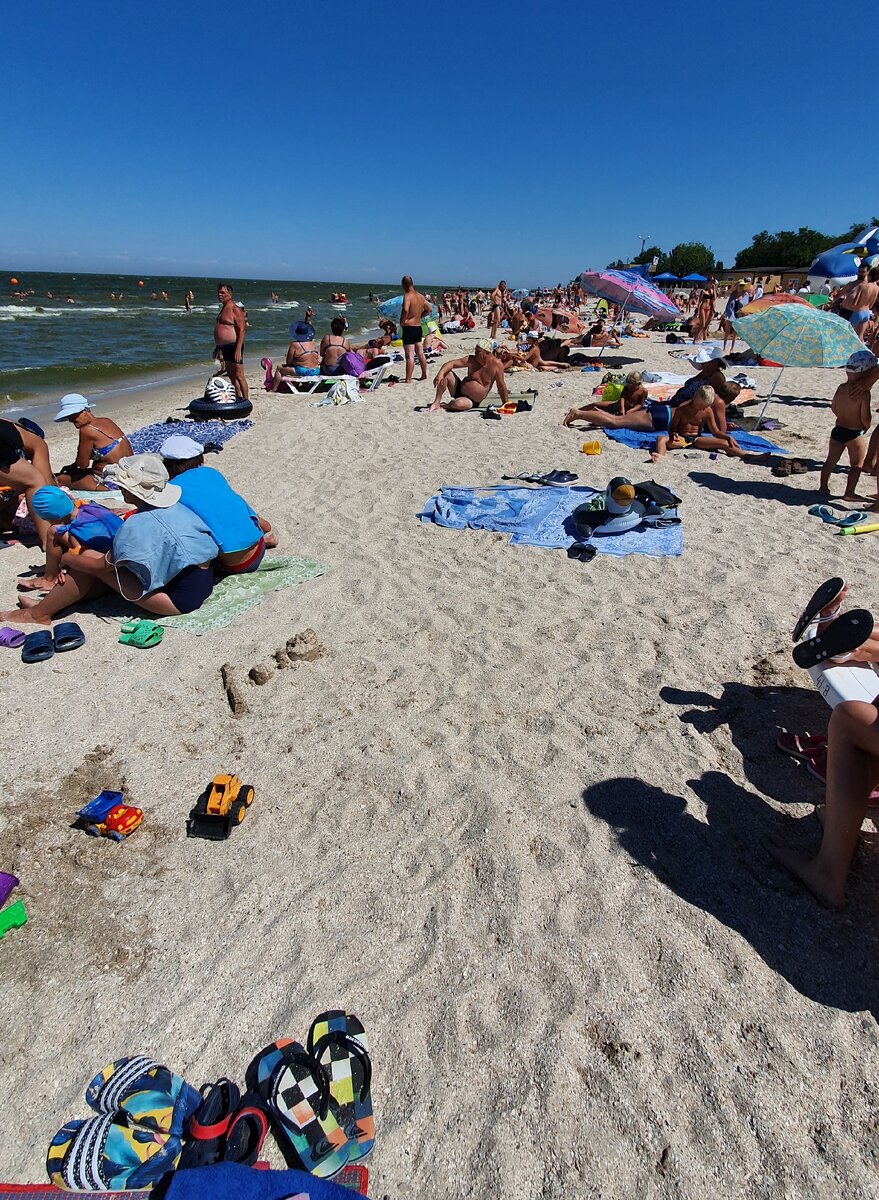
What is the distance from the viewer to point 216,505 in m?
4.19

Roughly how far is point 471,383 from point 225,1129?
9490mm

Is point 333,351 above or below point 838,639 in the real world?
above

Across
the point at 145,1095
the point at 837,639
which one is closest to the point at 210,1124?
the point at 145,1095

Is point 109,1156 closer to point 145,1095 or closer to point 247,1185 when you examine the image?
point 145,1095

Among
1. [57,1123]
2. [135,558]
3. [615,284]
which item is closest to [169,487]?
[135,558]

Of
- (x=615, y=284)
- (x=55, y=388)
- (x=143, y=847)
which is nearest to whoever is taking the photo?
(x=143, y=847)

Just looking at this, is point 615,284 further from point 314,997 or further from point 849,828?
point 314,997

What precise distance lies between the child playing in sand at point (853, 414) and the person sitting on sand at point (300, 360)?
9.38 meters

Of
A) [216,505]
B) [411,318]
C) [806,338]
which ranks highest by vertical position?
[411,318]

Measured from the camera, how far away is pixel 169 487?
154 inches

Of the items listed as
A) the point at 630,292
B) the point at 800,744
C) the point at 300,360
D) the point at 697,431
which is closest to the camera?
the point at 800,744

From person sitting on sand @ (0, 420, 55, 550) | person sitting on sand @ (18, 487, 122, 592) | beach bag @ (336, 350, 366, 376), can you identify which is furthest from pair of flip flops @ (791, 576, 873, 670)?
beach bag @ (336, 350, 366, 376)

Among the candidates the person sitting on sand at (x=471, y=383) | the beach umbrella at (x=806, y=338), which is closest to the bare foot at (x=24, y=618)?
the person sitting on sand at (x=471, y=383)

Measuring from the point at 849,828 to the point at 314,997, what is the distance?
197 cm
